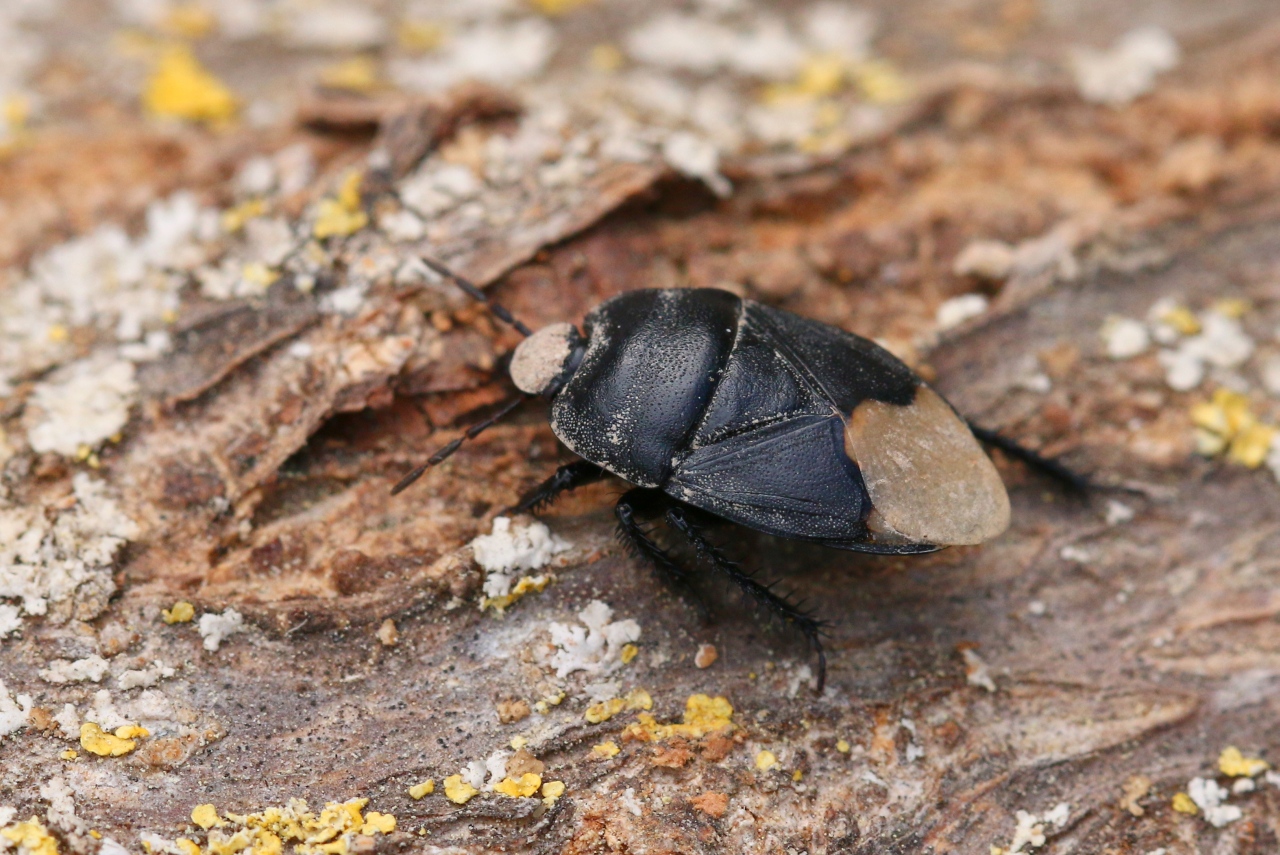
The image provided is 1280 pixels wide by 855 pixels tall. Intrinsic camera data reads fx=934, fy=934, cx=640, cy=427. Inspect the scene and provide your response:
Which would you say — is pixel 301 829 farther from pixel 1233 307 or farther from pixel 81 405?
pixel 1233 307

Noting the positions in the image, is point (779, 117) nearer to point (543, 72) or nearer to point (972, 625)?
point (543, 72)

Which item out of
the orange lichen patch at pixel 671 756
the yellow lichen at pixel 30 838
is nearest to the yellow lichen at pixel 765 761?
the orange lichen patch at pixel 671 756

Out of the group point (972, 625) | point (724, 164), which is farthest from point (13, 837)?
point (724, 164)

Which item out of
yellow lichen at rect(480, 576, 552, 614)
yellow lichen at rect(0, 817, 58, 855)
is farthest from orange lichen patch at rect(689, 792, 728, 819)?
yellow lichen at rect(0, 817, 58, 855)

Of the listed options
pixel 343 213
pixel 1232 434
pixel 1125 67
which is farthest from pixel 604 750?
pixel 1125 67

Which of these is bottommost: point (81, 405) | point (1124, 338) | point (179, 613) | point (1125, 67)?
point (179, 613)
